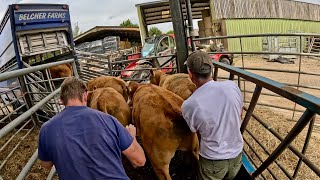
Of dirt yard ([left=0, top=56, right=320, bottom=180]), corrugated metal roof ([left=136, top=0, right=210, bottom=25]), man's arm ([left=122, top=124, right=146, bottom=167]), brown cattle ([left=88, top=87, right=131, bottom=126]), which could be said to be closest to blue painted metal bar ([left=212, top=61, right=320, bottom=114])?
man's arm ([left=122, top=124, right=146, bottom=167])

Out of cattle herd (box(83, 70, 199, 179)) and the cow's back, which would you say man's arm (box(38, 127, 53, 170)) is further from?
the cow's back

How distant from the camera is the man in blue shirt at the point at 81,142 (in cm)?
194

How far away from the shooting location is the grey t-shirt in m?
2.34

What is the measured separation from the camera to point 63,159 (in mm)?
1952

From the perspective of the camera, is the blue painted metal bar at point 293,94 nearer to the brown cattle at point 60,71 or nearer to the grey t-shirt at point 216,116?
the grey t-shirt at point 216,116

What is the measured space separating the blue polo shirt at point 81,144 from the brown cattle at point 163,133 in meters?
1.07

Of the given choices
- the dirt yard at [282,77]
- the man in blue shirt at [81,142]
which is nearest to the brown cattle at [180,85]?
the man in blue shirt at [81,142]

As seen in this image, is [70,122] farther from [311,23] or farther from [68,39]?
[311,23]

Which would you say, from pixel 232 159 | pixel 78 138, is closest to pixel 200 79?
pixel 232 159

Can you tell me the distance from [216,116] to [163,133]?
2.69 ft

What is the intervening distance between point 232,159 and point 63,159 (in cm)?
Answer: 140

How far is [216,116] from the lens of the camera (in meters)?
2.35

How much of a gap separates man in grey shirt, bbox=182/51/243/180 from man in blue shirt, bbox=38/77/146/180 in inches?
26.3

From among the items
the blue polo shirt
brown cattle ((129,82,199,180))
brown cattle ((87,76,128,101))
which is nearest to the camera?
the blue polo shirt
